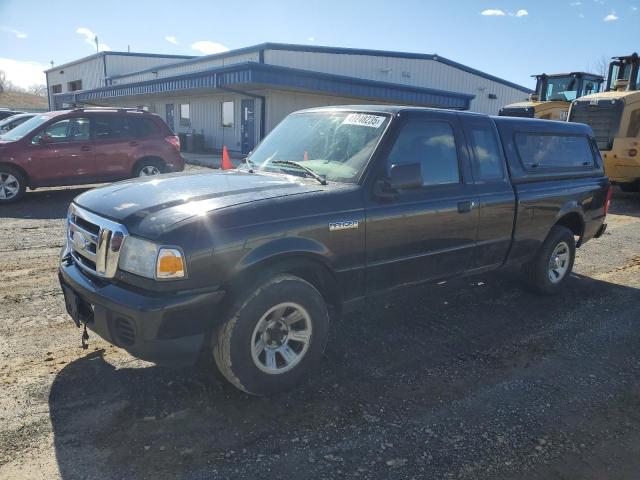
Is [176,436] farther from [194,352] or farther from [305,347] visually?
[305,347]

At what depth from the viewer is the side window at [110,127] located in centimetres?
1034

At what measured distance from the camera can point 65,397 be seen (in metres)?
3.20

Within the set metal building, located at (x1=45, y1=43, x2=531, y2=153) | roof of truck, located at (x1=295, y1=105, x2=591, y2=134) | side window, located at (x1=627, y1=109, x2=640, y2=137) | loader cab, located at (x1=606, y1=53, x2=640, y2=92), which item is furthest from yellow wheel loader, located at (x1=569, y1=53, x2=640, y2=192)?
metal building, located at (x1=45, y1=43, x2=531, y2=153)

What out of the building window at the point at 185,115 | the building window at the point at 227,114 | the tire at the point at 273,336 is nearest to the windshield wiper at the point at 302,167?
the tire at the point at 273,336

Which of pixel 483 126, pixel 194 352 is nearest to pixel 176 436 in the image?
pixel 194 352

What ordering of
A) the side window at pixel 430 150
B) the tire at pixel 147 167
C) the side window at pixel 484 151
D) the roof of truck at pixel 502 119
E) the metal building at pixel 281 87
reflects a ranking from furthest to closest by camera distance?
the metal building at pixel 281 87, the tire at pixel 147 167, the side window at pixel 484 151, the roof of truck at pixel 502 119, the side window at pixel 430 150

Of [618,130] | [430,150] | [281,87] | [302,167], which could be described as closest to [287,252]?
[302,167]

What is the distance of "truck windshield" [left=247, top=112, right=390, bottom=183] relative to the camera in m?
3.81

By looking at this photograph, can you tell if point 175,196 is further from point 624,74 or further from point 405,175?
point 624,74

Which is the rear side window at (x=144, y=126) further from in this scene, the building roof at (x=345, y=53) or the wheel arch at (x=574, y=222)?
the building roof at (x=345, y=53)

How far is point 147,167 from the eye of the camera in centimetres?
1091

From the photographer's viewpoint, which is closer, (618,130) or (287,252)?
(287,252)

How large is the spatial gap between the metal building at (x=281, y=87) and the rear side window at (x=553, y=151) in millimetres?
13552

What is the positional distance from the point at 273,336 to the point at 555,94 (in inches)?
718
